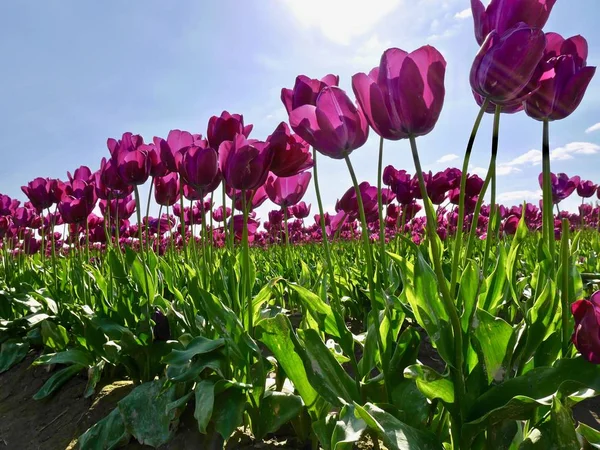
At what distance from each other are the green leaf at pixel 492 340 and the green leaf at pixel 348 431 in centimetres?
32

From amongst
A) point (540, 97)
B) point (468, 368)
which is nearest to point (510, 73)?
point (540, 97)

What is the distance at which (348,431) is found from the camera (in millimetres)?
991

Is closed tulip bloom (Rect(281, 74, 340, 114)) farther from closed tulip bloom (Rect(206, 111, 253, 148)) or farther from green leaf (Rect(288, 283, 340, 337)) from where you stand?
green leaf (Rect(288, 283, 340, 337))

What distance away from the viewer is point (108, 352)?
2.12 m

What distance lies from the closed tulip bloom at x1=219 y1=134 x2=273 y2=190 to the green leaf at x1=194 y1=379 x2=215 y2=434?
24.1 inches

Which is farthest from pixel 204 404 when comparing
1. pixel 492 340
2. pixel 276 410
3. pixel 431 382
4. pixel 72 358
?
pixel 72 358

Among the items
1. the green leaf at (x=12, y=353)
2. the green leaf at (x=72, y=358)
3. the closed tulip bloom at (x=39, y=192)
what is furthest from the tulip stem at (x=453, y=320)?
the green leaf at (x=12, y=353)

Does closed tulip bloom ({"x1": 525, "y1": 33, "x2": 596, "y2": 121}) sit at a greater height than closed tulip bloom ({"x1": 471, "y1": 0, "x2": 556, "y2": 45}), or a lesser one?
lesser

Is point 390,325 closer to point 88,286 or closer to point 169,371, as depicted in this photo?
point 169,371

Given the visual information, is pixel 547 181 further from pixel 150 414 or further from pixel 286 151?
pixel 150 414

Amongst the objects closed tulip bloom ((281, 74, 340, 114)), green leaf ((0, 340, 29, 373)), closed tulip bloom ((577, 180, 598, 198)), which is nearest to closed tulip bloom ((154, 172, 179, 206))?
closed tulip bloom ((281, 74, 340, 114))

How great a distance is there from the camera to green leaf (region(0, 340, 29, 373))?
9.70 ft

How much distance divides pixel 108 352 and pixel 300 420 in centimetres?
104

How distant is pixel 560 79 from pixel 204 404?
1234 millimetres
